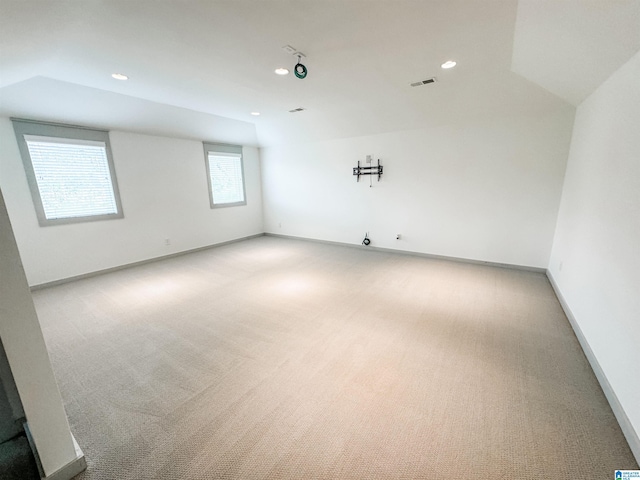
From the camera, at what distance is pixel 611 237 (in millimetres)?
1919

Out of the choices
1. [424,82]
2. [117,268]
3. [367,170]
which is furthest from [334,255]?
[117,268]

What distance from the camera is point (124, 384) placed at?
73.4 inches

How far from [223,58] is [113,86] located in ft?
5.60

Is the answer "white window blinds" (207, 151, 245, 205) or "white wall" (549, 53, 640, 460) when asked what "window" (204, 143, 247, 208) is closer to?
"white window blinds" (207, 151, 245, 205)

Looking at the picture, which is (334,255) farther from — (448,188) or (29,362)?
(29,362)

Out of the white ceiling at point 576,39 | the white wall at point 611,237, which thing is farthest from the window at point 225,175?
the white wall at point 611,237

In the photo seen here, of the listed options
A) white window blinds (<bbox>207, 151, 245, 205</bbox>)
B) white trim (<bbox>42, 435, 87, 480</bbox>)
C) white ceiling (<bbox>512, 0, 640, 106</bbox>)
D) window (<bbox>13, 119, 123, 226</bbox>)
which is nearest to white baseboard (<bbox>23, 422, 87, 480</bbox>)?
white trim (<bbox>42, 435, 87, 480</bbox>)

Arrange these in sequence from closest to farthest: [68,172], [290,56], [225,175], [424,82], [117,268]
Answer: [290,56], [424,82], [68,172], [117,268], [225,175]

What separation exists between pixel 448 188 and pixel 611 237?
2644mm

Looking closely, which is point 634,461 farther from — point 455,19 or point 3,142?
point 3,142

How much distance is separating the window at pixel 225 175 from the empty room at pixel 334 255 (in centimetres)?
43

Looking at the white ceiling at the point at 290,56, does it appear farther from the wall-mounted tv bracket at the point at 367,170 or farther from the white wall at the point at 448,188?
the wall-mounted tv bracket at the point at 367,170

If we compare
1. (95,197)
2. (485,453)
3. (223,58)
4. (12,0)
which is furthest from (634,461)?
A: (95,197)

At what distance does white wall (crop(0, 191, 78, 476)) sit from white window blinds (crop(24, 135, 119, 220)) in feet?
11.9
